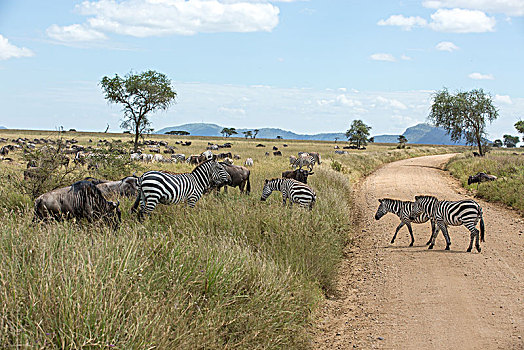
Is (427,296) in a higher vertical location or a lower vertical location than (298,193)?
lower

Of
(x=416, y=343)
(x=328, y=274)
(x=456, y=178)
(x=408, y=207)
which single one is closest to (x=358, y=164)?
(x=456, y=178)

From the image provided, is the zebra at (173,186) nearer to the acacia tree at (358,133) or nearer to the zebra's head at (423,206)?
the zebra's head at (423,206)

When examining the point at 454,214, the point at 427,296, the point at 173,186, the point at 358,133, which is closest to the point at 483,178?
the point at 454,214

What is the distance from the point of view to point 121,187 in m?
12.1

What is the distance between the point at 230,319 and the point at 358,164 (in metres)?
30.8

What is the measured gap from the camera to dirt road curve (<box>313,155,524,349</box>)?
5.59 m

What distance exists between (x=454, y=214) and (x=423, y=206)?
784 mm

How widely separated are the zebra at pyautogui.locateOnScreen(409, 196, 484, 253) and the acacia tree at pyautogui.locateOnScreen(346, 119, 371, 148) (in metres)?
81.0

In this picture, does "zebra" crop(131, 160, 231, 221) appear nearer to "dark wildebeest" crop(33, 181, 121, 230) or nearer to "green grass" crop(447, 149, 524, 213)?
"dark wildebeest" crop(33, 181, 121, 230)

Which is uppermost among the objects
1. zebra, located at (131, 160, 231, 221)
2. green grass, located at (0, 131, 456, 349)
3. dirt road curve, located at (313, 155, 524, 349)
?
zebra, located at (131, 160, 231, 221)

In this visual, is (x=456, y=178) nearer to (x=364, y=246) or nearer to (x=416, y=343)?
(x=364, y=246)

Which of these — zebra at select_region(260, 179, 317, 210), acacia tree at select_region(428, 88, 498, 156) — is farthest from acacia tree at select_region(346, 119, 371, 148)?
zebra at select_region(260, 179, 317, 210)

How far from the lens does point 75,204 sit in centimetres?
814

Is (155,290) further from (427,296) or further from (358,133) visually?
(358,133)
